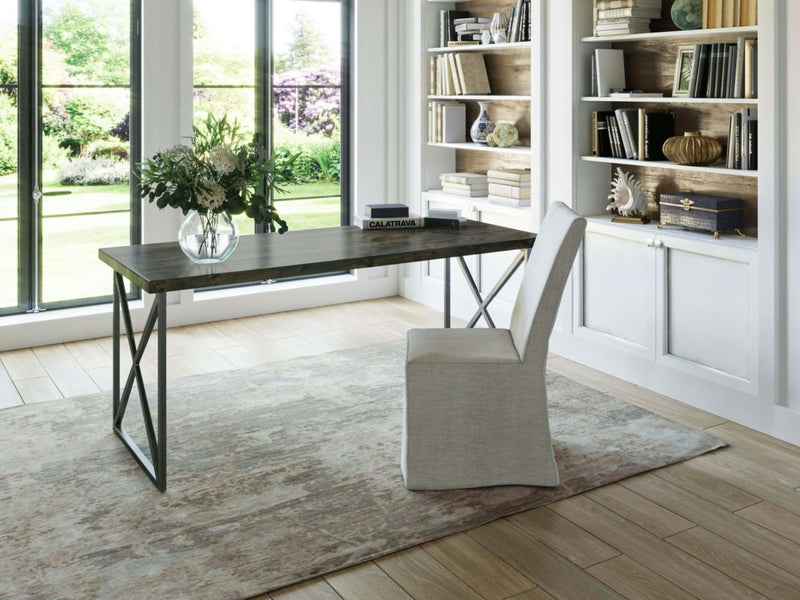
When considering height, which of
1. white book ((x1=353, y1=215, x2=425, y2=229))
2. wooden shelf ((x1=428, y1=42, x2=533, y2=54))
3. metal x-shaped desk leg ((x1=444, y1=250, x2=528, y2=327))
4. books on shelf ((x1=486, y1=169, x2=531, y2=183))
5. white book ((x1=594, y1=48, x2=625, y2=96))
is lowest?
metal x-shaped desk leg ((x1=444, y1=250, x2=528, y2=327))

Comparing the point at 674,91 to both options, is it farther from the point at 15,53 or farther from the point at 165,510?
the point at 15,53

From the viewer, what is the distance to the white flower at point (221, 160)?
335 cm

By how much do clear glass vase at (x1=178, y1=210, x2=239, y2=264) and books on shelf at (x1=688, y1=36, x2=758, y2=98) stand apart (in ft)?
7.07

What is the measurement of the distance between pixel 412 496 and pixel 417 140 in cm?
333

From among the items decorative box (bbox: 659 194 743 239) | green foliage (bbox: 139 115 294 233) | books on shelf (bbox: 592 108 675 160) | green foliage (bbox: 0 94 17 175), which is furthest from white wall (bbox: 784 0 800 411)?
green foliage (bbox: 0 94 17 175)

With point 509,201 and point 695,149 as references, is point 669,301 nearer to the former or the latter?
point 695,149

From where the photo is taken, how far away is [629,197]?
178 inches

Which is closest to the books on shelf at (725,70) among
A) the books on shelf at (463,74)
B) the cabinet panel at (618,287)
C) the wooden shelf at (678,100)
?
the wooden shelf at (678,100)

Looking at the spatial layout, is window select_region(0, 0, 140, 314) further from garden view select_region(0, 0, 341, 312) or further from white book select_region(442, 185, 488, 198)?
white book select_region(442, 185, 488, 198)

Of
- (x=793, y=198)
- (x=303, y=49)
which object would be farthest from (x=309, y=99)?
(x=793, y=198)

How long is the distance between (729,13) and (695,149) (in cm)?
59

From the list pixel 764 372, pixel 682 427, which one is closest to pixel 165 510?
pixel 682 427

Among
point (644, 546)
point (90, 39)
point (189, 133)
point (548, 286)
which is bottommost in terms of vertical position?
point (644, 546)

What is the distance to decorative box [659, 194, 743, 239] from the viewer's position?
4012 millimetres
